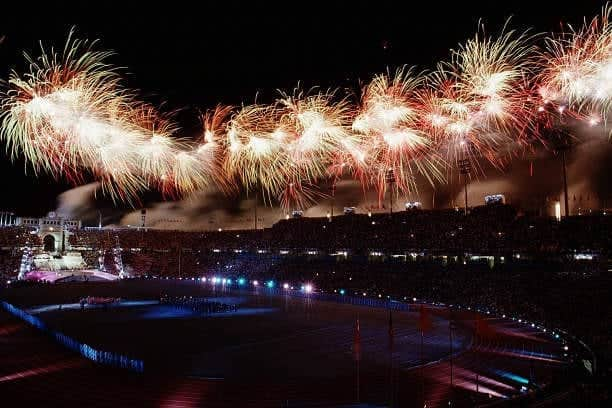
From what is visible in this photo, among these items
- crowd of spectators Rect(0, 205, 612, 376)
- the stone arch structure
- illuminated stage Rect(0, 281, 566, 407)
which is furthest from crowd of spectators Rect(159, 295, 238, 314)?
the stone arch structure

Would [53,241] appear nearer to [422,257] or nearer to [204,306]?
[204,306]

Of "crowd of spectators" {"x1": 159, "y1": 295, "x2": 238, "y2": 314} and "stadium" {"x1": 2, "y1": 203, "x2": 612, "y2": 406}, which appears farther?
"crowd of spectators" {"x1": 159, "y1": 295, "x2": 238, "y2": 314}

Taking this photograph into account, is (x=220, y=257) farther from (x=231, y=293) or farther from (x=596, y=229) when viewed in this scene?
(x=596, y=229)

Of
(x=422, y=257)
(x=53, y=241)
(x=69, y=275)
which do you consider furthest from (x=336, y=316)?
(x=53, y=241)

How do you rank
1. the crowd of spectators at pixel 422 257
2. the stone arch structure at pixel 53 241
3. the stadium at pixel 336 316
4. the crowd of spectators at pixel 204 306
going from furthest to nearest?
the stone arch structure at pixel 53 241 → the crowd of spectators at pixel 204 306 → the crowd of spectators at pixel 422 257 → the stadium at pixel 336 316

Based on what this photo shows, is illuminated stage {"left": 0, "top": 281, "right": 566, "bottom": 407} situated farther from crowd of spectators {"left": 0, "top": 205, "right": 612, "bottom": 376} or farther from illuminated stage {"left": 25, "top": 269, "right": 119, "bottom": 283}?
illuminated stage {"left": 25, "top": 269, "right": 119, "bottom": 283}

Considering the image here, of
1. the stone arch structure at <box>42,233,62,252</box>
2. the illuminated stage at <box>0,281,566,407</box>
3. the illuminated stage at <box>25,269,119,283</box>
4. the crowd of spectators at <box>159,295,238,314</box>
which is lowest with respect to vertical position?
the illuminated stage at <box>0,281,566,407</box>

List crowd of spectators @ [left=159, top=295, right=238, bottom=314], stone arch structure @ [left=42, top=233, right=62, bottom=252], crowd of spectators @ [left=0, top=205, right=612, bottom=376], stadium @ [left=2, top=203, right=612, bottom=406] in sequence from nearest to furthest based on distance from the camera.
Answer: stadium @ [left=2, top=203, right=612, bottom=406], crowd of spectators @ [left=0, top=205, right=612, bottom=376], crowd of spectators @ [left=159, top=295, right=238, bottom=314], stone arch structure @ [left=42, top=233, right=62, bottom=252]

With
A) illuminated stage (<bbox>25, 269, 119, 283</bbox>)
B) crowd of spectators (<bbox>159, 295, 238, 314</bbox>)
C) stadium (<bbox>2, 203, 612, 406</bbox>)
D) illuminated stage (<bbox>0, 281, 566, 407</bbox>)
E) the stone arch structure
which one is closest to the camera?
illuminated stage (<bbox>0, 281, 566, 407</bbox>)

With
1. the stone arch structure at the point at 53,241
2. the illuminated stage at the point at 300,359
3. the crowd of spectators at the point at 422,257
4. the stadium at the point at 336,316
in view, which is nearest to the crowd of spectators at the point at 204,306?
the stadium at the point at 336,316

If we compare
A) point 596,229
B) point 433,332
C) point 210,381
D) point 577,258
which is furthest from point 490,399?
point 596,229

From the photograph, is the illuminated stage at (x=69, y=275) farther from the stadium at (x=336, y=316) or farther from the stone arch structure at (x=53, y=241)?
the stone arch structure at (x=53, y=241)
